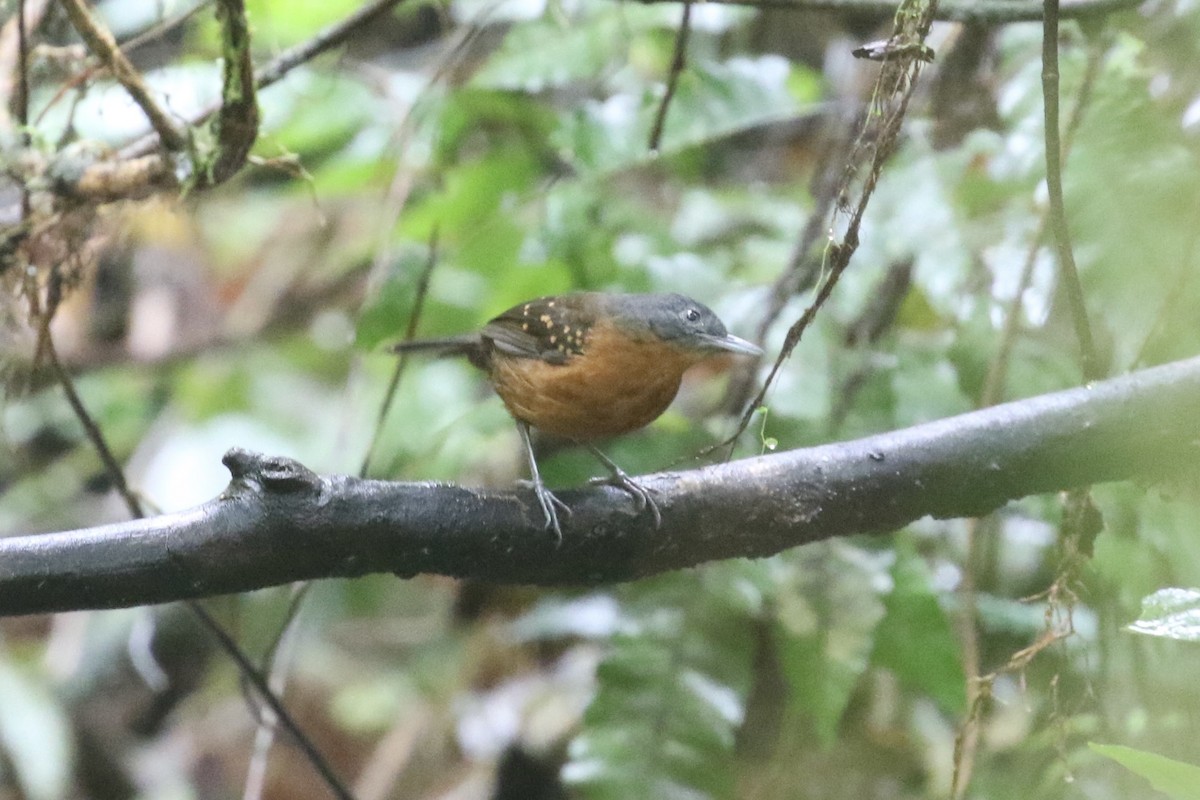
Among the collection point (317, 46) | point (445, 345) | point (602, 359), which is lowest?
point (602, 359)

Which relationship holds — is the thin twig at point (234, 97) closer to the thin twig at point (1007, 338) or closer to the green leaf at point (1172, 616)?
the thin twig at point (1007, 338)

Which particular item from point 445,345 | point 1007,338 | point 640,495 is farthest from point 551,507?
point 1007,338

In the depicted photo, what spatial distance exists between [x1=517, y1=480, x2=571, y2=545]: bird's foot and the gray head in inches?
25.9

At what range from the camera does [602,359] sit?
2.40m

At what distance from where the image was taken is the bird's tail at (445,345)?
271 centimetres

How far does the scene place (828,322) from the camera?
2.91 m

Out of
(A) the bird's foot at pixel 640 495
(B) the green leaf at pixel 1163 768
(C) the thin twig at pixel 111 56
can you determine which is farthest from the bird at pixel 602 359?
(B) the green leaf at pixel 1163 768

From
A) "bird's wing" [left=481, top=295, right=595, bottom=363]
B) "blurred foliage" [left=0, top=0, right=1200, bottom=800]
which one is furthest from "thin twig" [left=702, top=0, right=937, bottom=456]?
"bird's wing" [left=481, top=295, right=595, bottom=363]

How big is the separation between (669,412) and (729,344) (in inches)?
38.6

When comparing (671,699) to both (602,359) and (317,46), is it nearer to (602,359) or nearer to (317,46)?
(602,359)

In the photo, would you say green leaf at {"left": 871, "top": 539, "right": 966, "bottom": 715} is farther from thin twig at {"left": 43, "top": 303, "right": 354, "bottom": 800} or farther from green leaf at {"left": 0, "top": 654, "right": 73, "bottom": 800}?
green leaf at {"left": 0, "top": 654, "right": 73, "bottom": 800}

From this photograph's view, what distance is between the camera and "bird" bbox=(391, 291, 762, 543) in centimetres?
236

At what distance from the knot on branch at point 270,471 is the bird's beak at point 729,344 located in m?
1.12

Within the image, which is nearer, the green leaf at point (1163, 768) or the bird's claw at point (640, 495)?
the green leaf at point (1163, 768)
